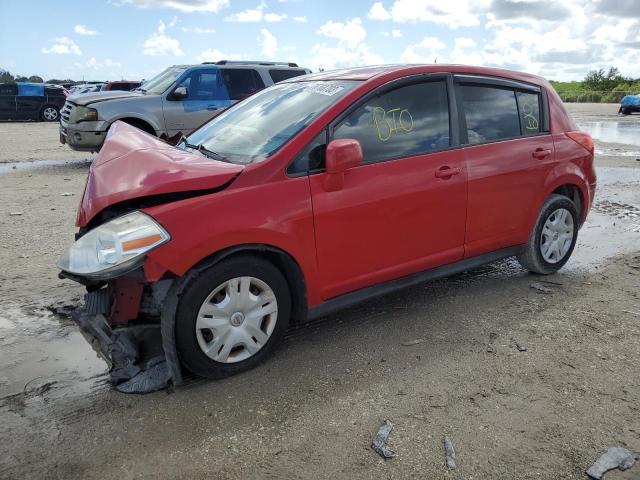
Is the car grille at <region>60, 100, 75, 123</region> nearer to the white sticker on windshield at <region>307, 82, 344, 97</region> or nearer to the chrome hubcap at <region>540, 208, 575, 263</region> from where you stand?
the white sticker on windshield at <region>307, 82, 344, 97</region>

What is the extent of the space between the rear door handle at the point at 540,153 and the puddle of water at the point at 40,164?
9.54 m

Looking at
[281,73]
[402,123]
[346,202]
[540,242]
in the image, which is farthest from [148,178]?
[281,73]

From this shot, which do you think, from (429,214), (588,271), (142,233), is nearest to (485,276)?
(588,271)

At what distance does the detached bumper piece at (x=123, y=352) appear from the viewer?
309cm

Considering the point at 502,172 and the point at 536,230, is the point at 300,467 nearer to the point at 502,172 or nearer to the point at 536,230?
the point at 502,172

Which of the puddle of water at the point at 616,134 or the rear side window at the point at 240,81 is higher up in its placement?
the rear side window at the point at 240,81

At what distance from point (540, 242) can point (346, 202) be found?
7.15 feet

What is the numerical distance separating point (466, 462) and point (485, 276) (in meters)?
2.62

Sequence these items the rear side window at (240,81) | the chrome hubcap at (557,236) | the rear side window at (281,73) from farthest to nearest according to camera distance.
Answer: the rear side window at (281,73), the rear side window at (240,81), the chrome hubcap at (557,236)

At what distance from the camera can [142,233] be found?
2.85 m

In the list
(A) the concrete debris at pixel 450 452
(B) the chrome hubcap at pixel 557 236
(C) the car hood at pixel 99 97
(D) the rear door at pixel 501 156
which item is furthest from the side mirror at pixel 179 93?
(A) the concrete debris at pixel 450 452

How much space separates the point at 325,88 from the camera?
3760 millimetres

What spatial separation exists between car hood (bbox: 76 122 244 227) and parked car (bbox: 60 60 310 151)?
637 cm

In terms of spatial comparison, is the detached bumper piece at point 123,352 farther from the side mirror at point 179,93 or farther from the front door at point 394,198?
the side mirror at point 179,93
